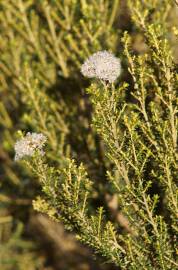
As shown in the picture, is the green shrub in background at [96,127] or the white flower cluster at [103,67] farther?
the green shrub in background at [96,127]

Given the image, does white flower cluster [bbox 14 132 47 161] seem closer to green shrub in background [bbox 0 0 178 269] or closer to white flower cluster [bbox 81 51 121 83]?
green shrub in background [bbox 0 0 178 269]

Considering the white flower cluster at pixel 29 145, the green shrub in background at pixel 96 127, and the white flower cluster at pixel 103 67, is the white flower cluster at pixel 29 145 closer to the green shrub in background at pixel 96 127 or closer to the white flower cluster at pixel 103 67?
the green shrub in background at pixel 96 127

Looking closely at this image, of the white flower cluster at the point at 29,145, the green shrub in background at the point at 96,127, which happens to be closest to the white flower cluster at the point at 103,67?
the green shrub in background at the point at 96,127

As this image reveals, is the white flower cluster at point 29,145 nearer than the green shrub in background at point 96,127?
Yes

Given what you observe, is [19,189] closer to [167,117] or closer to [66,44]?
[66,44]

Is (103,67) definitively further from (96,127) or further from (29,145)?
(29,145)

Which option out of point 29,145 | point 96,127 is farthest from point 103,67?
point 29,145

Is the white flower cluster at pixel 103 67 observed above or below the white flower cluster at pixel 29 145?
above
